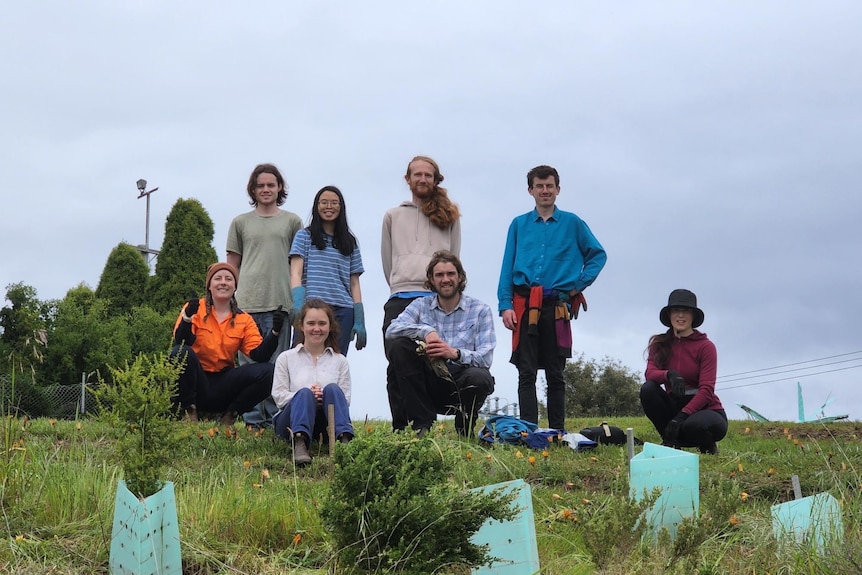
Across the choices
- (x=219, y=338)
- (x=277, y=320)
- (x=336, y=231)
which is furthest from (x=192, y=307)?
(x=336, y=231)

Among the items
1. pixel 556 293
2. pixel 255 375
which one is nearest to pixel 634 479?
pixel 556 293

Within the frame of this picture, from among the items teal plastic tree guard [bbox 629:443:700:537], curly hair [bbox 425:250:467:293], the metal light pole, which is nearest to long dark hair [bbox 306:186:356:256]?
curly hair [bbox 425:250:467:293]

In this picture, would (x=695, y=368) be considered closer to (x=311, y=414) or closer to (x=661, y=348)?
(x=661, y=348)

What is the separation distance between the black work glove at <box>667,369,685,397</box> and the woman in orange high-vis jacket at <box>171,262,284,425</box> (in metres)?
3.05

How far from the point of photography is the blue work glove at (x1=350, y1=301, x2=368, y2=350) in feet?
25.1

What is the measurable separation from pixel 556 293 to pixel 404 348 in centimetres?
134

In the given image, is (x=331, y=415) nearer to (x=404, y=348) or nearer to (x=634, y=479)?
(x=404, y=348)

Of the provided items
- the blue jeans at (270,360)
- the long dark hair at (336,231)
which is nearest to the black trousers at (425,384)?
the long dark hair at (336,231)

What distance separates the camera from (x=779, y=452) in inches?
321

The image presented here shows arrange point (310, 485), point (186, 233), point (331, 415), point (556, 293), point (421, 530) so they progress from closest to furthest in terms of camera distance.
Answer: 1. point (421, 530)
2. point (310, 485)
3. point (331, 415)
4. point (556, 293)
5. point (186, 233)

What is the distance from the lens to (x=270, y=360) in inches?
312

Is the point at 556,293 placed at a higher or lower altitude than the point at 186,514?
higher

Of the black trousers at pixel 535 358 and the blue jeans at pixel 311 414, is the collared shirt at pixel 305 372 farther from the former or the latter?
the black trousers at pixel 535 358

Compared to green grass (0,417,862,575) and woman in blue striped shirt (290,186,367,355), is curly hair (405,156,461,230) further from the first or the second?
Result: green grass (0,417,862,575)
